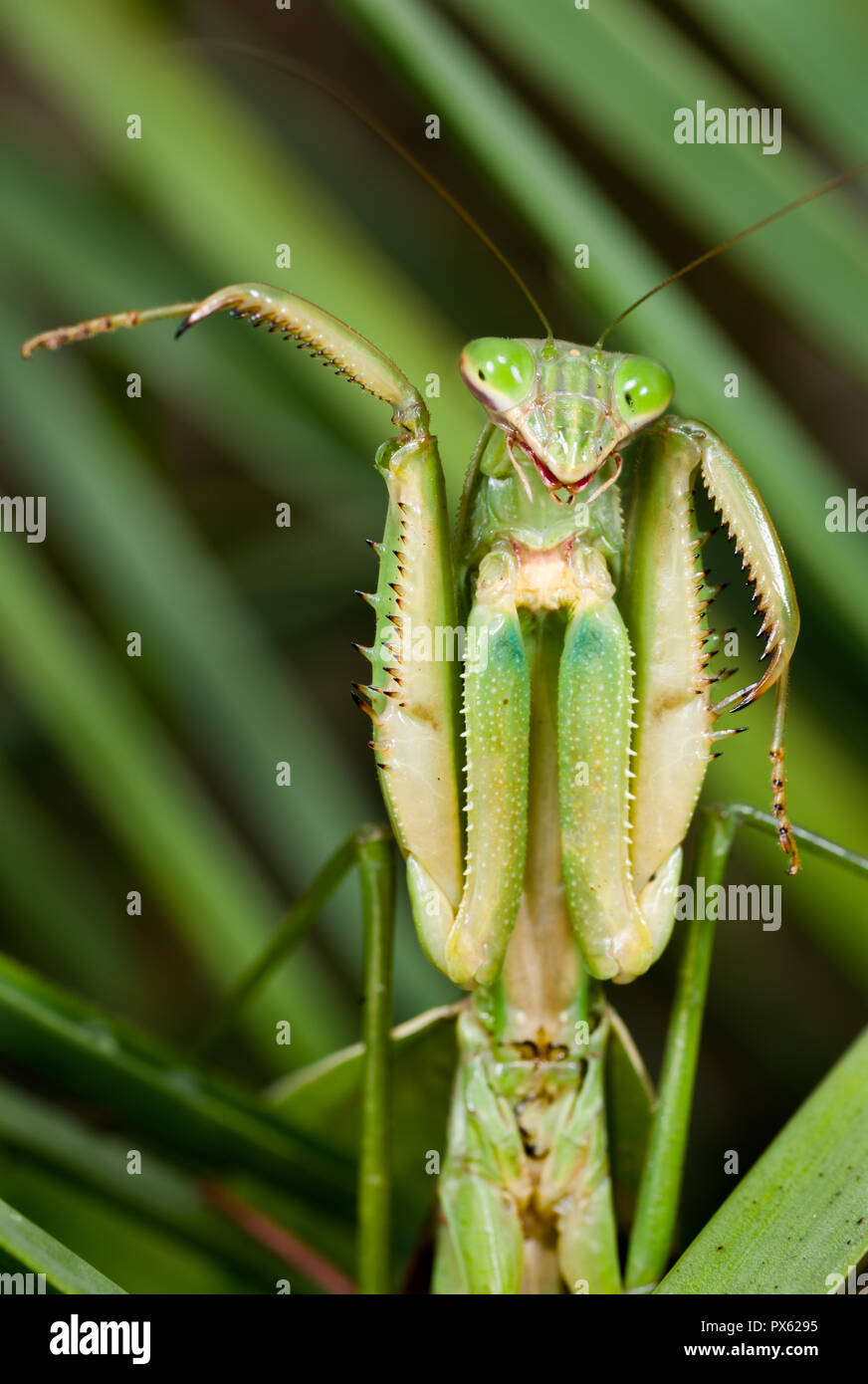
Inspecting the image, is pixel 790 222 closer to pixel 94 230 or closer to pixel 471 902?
pixel 471 902

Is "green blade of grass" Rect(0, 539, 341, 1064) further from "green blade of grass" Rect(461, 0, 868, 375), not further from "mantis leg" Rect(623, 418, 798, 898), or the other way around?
"green blade of grass" Rect(461, 0, 868, 375)

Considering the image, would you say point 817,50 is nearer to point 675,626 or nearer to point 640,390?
point 640,390

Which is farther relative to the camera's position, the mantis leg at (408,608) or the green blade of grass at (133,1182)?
the green blade of grass at (133,1182)

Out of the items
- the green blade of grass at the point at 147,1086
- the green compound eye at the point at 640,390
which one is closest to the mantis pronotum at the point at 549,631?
the green compound eye at the point at 640,390

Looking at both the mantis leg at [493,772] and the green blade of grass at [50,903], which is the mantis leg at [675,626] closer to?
the mantis leg at [493,772]
